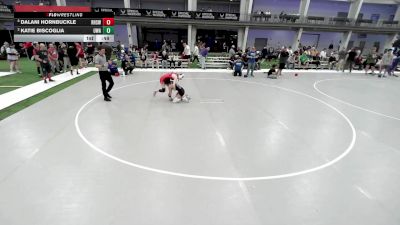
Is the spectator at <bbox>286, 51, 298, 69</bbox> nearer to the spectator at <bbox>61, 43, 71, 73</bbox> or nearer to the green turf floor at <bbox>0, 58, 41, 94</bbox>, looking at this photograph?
the spectator at <bbox>61, 43, 71, 73</bbox>

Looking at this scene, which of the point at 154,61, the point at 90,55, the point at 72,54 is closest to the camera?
the point at 72,54

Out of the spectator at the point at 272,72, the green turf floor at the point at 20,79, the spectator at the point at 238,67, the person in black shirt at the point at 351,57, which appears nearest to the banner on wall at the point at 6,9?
the green turf floor at the point at 20,79

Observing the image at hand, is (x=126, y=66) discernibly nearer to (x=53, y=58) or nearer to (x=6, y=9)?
(x=53, y=58)

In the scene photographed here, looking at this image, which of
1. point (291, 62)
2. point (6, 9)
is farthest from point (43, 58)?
point (6, 9)

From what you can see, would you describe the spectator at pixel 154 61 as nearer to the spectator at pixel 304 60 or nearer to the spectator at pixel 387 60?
the spectator at pixel 304 60

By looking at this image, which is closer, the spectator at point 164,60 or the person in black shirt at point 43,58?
the person in black shirt at point 43,58

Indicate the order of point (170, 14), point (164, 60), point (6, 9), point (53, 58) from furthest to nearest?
point (170, 14), point (6, 9), point (164, 60), point (53, 58)

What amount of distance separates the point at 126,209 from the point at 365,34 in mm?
39734

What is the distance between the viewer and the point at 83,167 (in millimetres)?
5176
